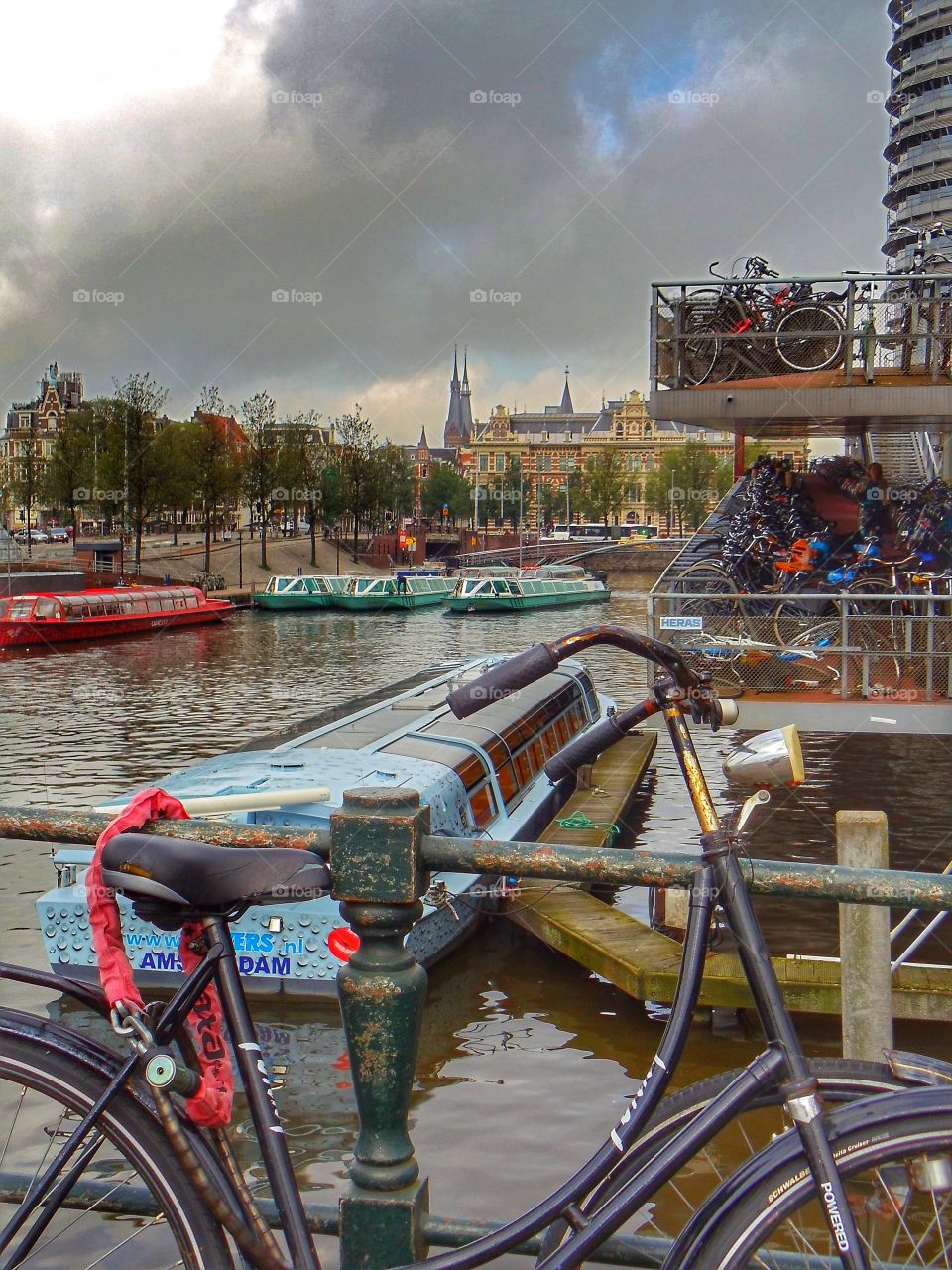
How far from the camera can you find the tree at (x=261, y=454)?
80.5m

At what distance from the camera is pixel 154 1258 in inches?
153

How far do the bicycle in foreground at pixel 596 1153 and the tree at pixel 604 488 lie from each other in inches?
4872

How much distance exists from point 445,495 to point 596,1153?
447ft

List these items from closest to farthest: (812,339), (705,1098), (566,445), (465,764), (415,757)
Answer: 1. (705,1098)
2. (415,757)
3. (465,764)
4. (812,339)
5. (566,445)

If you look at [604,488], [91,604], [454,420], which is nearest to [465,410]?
[454,420]

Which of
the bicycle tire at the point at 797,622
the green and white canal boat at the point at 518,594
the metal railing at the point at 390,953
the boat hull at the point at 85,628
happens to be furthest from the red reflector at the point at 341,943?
the green and white canal boat at the point at 518,594

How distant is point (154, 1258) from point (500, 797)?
32.4 feet

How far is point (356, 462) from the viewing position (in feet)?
305

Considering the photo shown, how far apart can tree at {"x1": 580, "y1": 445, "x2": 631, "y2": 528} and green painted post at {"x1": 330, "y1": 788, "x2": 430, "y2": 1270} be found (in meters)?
124

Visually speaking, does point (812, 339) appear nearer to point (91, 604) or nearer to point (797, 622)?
point (797, 622)

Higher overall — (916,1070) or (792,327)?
(792,327)

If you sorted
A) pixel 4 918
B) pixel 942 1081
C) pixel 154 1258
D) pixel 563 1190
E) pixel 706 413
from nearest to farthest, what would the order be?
pixel 942 1081 → pixel 563 1190 → pixel 154 1258 → pixel 4 918 → pixel 706 413

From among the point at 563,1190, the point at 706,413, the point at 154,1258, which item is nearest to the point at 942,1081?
the point at 563,1190

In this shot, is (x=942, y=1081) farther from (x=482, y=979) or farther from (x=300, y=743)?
(x=300, y=743)
